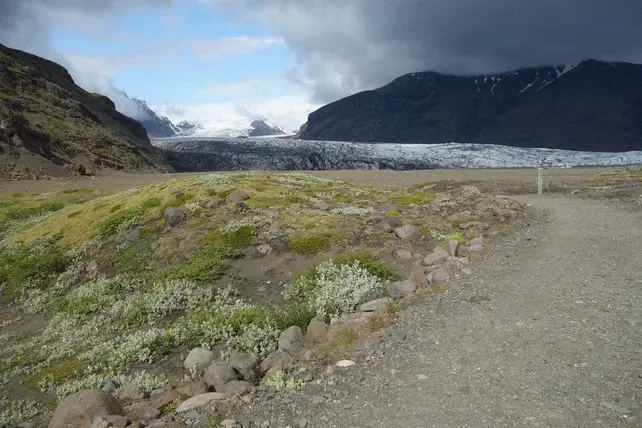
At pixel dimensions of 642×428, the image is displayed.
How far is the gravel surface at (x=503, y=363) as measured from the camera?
589cm

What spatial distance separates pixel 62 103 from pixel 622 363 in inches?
5773

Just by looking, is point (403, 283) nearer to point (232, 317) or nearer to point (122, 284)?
point (232, 317)

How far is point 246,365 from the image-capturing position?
8273mm

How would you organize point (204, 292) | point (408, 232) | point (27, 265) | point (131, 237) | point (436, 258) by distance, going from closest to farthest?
1. point (436, 258)
2. point (204, 292)
3. point (408, 232)
4. point (27, 265)
5. point (131, 237)

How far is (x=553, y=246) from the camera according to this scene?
45.8ft

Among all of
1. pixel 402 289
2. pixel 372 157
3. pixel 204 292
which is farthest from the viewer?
pixel 372 157

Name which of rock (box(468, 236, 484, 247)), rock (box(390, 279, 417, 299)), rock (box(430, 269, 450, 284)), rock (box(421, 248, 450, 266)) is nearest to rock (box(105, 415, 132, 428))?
rock (box(390, 279, 417, 299))

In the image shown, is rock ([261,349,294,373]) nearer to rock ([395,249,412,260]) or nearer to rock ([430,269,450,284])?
rock ([430,269,450,284])

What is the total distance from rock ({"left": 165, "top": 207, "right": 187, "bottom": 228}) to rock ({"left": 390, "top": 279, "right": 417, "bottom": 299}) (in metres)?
10.8

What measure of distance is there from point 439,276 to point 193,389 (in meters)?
6.29

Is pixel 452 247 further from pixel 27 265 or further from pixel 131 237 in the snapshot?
pixel 27 265

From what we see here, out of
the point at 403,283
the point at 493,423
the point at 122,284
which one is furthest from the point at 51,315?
the point at 493,423

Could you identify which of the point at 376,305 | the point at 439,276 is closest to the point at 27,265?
the point at 376,305

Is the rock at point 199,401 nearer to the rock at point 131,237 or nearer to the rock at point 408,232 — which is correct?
the rock at point 408,232
